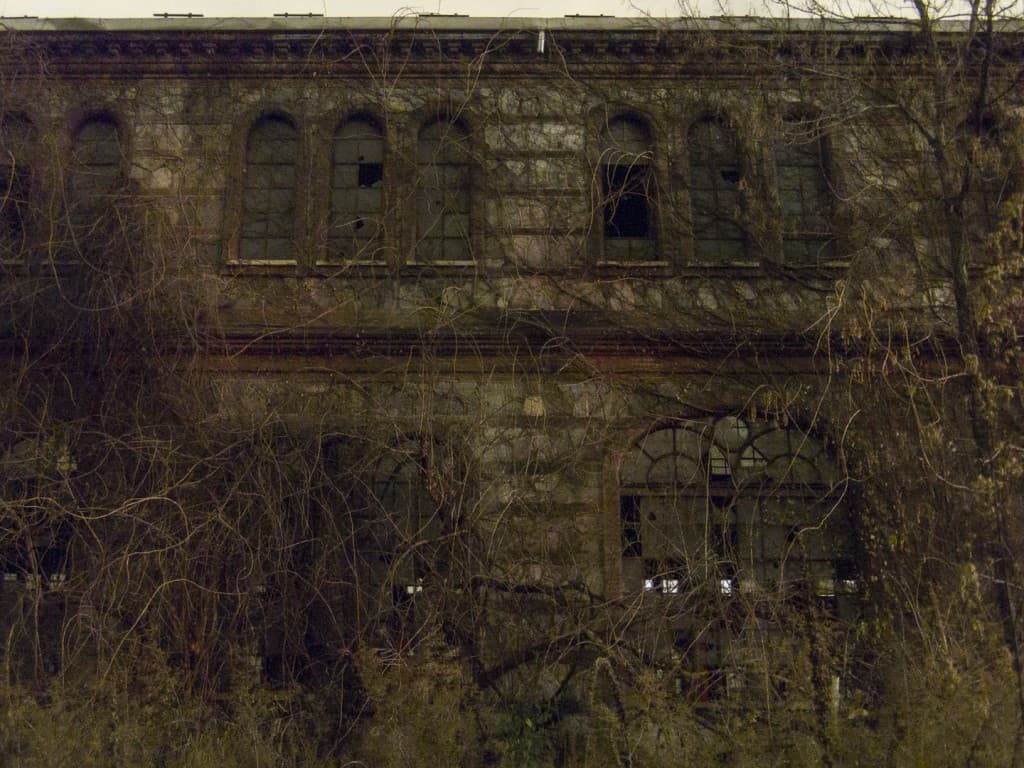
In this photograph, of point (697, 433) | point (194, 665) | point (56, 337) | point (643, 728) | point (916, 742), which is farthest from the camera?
point (697, 433)

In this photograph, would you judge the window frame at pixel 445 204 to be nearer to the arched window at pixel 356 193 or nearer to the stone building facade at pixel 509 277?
the stone building facade at pixel 509 277

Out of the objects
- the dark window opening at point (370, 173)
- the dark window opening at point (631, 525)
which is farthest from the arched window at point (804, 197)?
the dark window opening at point (370, 173)

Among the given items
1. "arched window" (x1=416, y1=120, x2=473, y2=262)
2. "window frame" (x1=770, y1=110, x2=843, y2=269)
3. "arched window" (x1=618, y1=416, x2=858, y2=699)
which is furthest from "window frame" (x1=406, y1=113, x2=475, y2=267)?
"window frame" (x1=770, y1=110, x2=843, y2=269)

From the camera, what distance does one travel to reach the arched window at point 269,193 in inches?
380

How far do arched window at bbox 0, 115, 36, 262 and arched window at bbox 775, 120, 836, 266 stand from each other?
758 cm

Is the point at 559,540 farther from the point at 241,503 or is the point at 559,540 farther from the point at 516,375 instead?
the point at 241,503

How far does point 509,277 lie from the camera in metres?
9.40

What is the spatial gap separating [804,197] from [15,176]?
8.08 m

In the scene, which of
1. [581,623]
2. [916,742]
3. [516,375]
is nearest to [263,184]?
[516,375]

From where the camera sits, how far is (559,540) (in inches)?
340

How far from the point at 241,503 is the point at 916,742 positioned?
221 inches

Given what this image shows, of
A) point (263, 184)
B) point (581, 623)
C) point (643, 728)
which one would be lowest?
point (643, 728)

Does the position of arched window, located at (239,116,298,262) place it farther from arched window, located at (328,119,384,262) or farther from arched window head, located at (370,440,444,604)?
arched window head, located at (370,440,444,604)

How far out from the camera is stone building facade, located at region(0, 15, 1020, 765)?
8.53 metres
